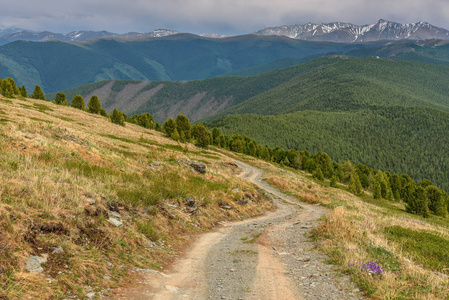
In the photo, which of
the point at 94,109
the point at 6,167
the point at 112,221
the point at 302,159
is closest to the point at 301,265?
the point at 112,221

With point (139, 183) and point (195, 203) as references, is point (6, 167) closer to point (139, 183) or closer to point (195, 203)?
point (139, 183)

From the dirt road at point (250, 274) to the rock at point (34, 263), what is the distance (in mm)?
2490

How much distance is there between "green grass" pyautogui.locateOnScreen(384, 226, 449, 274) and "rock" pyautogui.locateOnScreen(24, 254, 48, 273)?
1366 centimetres

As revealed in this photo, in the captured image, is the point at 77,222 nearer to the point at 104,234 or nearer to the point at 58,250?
the point at 104,234

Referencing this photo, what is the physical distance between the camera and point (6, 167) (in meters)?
11.4

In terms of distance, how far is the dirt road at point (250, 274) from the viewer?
773 cm

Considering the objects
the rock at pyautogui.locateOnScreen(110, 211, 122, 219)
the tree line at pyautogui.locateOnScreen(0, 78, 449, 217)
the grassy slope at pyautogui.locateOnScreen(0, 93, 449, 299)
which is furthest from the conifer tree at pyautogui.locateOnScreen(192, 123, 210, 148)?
the rock at pyautogui.locateOnScreen(110, 211, 122, 219)

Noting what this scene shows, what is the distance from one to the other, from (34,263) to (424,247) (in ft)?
58.0

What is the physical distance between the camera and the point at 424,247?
14.5 meters

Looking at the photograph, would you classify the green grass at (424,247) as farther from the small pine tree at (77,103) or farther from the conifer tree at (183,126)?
the small pine tree at (77,103)

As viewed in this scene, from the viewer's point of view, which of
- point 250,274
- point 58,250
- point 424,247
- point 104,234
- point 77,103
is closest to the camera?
point 58,250

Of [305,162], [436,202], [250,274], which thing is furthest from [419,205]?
[250,274]

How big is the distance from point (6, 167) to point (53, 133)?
1325 centimetres

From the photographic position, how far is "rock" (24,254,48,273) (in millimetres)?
6543
